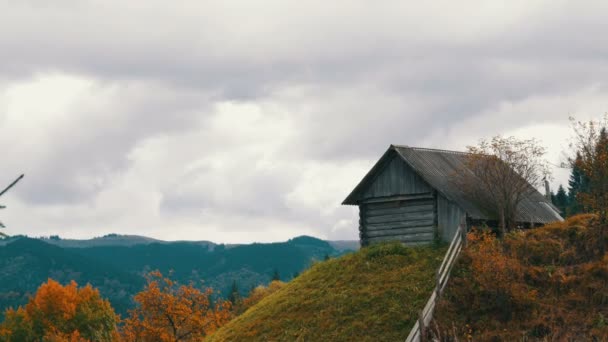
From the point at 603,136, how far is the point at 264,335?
19667mm

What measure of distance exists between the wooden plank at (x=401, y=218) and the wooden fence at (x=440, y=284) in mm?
2809

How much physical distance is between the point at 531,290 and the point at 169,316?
28894mm

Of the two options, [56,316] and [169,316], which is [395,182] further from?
[56,316]

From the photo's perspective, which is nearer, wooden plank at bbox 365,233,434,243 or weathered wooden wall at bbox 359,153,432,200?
wooden plank at bbox 365,233,434,243

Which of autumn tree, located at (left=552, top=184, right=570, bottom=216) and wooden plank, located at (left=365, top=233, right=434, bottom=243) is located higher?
autumn tree, located at (left=552, top=184, right=570, bottom=216)

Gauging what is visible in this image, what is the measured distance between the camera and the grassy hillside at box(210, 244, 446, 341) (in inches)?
1423

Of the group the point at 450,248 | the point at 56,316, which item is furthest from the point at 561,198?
the point at 450,248

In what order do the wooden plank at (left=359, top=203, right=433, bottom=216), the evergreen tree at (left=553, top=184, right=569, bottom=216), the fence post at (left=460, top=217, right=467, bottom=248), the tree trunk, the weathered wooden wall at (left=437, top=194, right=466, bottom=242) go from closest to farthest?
the fence post at (left=460, top=217, right=467, bottom=248), the tree trunk, the weathered wooden wall at (left=437, top=194, right=466, bottom=242), the wooden plank at (left=359, top=203, right=433, bottom=216), the evergreen tree at (left=553, top=184, right=569, bottom=216)

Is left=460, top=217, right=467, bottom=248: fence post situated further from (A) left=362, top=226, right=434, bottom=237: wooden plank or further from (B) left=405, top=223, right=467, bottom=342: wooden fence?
(A) left=362, top=226, right=434, bottom=237: wooden plank

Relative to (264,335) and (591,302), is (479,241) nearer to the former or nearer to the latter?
(591,302)

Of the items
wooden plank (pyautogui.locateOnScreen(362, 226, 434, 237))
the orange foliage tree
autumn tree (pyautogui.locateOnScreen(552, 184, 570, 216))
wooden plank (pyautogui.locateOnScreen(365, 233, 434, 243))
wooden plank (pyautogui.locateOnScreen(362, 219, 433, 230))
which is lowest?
the orange foliage tree

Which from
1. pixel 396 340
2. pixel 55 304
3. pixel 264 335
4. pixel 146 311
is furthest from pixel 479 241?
pixel 55 304

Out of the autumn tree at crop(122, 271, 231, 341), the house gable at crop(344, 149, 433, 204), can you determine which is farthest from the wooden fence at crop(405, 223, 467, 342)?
the autumn tree at crop(122, 271, 231, 341)

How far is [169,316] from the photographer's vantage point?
56.3 m
